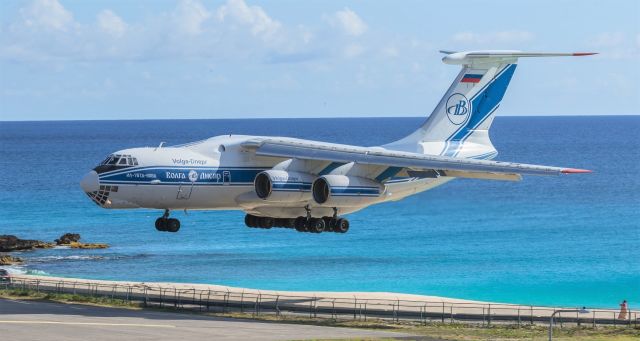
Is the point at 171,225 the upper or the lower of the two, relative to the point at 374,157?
lower

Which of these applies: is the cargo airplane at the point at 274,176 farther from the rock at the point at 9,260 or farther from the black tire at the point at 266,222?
the rock at the point at 9,260

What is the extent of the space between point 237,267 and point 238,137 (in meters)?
39.6

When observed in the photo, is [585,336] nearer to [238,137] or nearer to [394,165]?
[394,165]

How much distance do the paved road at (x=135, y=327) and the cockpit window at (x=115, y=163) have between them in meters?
4.97

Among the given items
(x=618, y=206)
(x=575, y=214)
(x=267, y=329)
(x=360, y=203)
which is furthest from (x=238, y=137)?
(x=618, y=206)

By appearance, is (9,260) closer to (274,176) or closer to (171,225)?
(171,225)

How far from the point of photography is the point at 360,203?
41.6 metres

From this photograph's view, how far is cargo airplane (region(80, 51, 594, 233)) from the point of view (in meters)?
39.2

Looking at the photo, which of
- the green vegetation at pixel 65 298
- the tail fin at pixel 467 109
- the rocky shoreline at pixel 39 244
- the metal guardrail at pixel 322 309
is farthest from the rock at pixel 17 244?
the tail fin at pixel 467 109

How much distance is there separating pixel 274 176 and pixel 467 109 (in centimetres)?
999

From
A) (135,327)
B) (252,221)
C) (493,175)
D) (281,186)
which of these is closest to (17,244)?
(252,221)

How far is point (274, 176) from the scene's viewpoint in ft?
132

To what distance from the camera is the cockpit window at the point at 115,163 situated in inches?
1535

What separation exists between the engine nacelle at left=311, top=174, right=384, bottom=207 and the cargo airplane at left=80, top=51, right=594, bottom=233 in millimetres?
34
